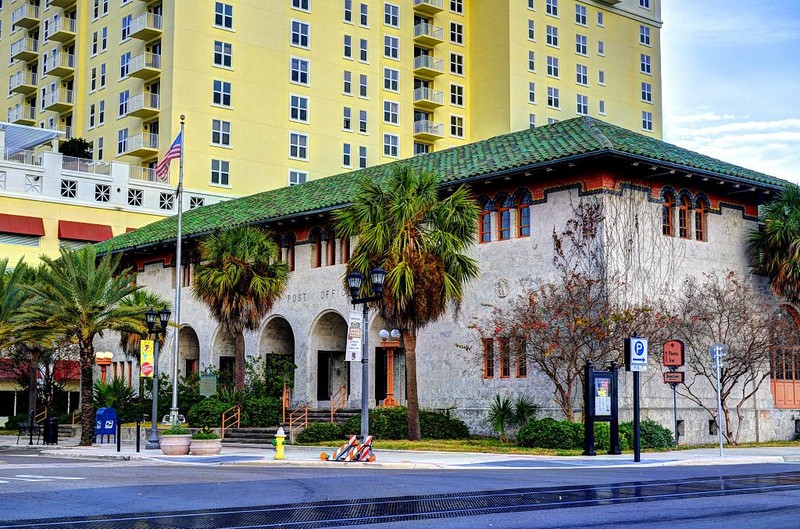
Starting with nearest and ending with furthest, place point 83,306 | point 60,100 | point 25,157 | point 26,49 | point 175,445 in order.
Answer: point 175,445
point 83,306
point 25,157
point 60,100
point 26,49

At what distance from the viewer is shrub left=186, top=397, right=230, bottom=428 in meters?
40.1

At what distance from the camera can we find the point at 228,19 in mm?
70062

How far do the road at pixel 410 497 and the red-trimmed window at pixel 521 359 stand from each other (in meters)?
9.59

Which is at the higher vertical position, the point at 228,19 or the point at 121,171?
the point at 228,19

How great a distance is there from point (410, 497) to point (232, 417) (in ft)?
80.9

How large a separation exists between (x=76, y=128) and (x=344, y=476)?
211ft

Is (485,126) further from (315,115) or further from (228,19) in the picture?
(228,19)

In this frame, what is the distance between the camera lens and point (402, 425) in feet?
115

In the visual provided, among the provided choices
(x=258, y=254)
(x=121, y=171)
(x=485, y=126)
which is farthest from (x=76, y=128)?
(x=258, y=254)

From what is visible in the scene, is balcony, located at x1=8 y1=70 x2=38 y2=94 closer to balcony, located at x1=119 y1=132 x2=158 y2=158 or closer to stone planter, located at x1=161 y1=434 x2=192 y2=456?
balcony, located at x1=119 y1=132 x2=158 y2=158

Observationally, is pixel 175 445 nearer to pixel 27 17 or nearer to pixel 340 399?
pixel 340 399

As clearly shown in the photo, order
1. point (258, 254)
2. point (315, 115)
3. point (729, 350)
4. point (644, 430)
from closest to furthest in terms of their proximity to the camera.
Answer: point (644, 430) → point (729, 350) → point (258, 254) → point (315, 115)

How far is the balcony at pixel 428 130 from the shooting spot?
81.2 m

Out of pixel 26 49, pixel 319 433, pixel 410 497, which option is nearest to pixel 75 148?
pixel 26 49
